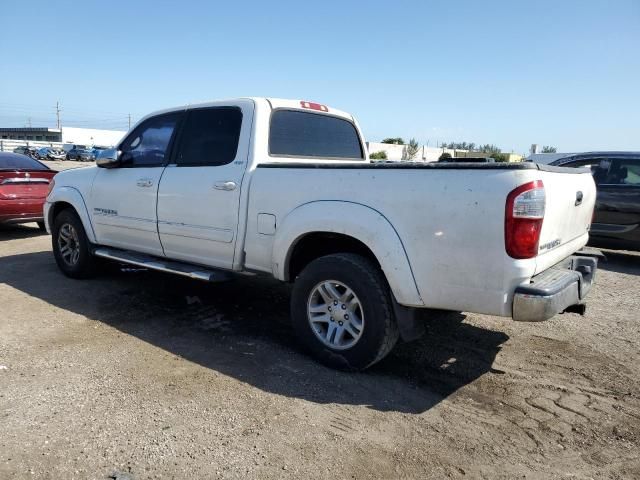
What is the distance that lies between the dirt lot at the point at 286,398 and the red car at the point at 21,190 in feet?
12.2

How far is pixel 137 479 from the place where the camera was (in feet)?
8.01

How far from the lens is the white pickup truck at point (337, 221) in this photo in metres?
2.96

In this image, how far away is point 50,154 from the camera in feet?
151

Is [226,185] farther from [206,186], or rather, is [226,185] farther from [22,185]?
[22,185]

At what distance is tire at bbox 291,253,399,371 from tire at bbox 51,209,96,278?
324 cm

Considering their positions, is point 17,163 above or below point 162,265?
above

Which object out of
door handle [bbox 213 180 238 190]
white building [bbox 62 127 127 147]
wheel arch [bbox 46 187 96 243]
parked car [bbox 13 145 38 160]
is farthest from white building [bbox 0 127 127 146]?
door handle [bbox 213 180 238 190]

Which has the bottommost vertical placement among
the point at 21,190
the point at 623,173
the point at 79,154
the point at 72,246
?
the point at 72,246

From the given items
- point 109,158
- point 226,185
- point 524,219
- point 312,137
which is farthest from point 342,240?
point 109,158

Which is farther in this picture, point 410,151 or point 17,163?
point 410,151

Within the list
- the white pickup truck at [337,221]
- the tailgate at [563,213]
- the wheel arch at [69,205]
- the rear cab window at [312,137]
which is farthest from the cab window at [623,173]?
the wheel arch at [69,205]

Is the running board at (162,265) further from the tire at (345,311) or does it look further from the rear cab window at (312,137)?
the rear cab window at (312,137)

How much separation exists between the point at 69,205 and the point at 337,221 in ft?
13.7

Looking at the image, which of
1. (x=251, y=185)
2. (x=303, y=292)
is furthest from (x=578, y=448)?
(x=251, y=185)
